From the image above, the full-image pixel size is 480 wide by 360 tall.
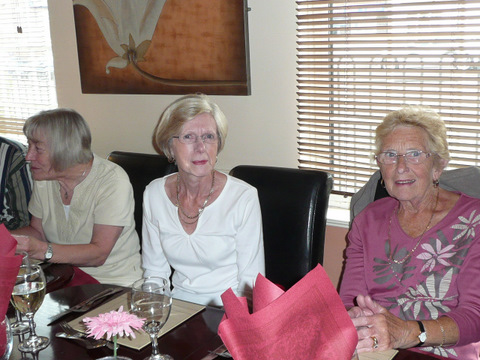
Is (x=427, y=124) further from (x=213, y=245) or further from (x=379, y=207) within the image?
(x=213, y=245)

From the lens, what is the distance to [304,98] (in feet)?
8.95

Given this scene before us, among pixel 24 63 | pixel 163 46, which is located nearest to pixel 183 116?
pixel 163 46

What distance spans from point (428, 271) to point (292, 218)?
0.51 meters

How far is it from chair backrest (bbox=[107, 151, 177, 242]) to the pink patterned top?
95cm

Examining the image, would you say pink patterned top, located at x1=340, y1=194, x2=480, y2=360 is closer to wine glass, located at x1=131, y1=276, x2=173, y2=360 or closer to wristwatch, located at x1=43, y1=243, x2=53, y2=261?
wine glass, located at x1=131, y1=276, x2=173, y2=360

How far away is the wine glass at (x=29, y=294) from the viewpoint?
1311 mm

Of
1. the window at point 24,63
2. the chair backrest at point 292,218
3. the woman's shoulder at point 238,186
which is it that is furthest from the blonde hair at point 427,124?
the window at point 24,63

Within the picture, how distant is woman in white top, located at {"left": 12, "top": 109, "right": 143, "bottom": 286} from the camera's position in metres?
2.25

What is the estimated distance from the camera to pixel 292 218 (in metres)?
2.01

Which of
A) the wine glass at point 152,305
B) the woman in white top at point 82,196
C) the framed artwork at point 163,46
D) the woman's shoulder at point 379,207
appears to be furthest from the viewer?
the framed artwork at point 163,46

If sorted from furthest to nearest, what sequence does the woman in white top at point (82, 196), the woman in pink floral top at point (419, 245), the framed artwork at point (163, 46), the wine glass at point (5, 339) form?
the framed artwork at point (163, 46)
the woman in white top at point (82, 196)
the woman in pink floral top at point (419, 245)
the wine glass at point (5, 339)

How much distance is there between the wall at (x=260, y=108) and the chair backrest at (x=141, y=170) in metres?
0.60

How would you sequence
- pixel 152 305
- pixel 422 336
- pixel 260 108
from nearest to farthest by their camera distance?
pixel 152 305 < pixel 422 336 < pixel 260 108

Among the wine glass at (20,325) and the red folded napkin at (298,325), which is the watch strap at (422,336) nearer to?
the red folded napkin at (298,325)
